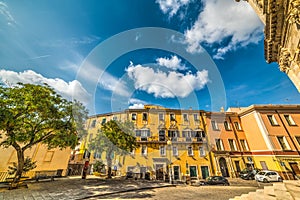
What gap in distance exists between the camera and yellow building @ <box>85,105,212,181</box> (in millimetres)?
21344

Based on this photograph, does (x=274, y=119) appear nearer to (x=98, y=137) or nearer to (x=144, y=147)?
(x=144, y=147)

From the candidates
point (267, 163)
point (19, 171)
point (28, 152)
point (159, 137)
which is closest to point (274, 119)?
point (267, 163)

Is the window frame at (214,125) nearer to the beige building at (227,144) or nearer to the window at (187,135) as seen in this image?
the beige building at (227,144)

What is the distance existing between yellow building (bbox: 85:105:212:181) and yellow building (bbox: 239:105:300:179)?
7.28 m

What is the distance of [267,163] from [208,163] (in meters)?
7.67

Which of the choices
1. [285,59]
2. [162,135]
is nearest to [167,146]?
[162,135]

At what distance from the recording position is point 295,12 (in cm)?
549

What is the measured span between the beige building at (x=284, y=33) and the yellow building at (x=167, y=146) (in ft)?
53.3

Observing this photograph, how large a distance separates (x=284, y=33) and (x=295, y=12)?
2236mm

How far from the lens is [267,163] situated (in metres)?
19.0

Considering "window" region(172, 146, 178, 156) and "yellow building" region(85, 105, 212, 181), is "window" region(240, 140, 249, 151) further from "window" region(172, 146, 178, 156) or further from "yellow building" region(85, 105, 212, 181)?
"window" region(172, 146, 178, 156)

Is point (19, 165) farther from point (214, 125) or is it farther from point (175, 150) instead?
point (214, 125)

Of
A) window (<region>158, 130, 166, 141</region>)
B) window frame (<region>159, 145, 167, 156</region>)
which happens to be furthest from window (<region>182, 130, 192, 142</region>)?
window frame (<region>159, 145, 167, 156</region>)

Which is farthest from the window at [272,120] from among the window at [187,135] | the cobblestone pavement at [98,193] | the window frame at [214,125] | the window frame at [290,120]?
the cobblestone pavement at [98,193]
